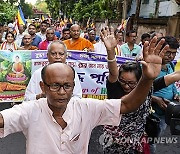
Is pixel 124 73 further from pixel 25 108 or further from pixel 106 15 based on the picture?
pixel 106 15

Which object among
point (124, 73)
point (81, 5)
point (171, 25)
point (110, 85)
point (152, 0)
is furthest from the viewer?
point (81, 5)

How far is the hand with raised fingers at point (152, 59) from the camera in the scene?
6.28 feet

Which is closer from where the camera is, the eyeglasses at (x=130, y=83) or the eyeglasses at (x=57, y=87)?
the eyeglasses at (x=57, y=87)

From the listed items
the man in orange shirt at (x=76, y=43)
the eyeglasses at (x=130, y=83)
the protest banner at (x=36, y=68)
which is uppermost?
the eyeglasses at (x=130, y=83)

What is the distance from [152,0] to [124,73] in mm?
19311

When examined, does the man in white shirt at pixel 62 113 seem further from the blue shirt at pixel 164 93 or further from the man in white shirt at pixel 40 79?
the blue shirt at pixel 164 93

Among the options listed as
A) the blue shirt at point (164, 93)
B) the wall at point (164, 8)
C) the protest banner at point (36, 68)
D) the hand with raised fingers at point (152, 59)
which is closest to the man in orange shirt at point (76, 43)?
the protest banner at point (36, 68)

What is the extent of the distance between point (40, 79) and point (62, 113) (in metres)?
1.48

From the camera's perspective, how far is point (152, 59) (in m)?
1.94

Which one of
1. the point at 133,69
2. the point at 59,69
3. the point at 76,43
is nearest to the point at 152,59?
the point at 59,69

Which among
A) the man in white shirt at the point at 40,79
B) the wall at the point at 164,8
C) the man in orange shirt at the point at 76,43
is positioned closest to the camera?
the man in white shirt at the point at 40,79

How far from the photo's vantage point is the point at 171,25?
42.0 feet

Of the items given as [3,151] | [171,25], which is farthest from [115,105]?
[171,25]

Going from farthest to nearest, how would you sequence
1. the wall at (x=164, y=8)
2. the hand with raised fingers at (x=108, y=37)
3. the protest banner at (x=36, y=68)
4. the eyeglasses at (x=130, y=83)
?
the wall at (x=164, y=8) < the protest banner at (x=36, y=68) < the hand with raised fingers at (x=108, y=37) < the eyeglasses at (x=130, y=83)
